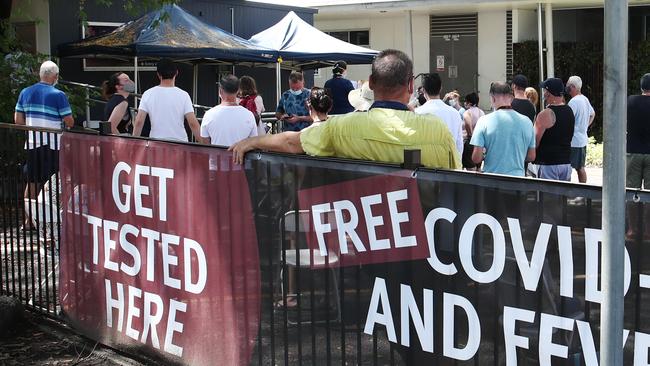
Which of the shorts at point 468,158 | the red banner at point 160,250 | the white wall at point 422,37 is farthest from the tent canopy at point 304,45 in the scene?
the red banner at point 160,250

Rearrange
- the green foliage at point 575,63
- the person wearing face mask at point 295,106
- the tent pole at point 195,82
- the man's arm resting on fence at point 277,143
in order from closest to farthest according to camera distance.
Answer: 1. the man's arm resting on fence at point 277,143
2. the person wearing face mask at point 295,106
3. the tent pole at point 195,82
4. the green foliage at point 575,63

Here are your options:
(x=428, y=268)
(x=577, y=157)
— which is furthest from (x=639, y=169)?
(x=428, y=268)

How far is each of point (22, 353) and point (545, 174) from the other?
5457 mm

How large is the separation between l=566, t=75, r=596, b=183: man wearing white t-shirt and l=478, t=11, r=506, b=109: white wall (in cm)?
1225

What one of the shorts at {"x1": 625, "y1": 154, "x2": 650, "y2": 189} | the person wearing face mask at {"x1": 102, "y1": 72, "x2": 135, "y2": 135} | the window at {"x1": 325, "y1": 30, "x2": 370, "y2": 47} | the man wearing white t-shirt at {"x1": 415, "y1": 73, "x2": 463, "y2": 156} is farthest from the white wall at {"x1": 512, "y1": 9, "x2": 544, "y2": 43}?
the man wearing white t-shirt at {"x1": 415, "y1": 73, "x2": 463, "y2": 156}

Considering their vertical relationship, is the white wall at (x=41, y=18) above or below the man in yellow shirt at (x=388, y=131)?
above

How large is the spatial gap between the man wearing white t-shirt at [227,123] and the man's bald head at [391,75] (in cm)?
410

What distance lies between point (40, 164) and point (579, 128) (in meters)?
7.50

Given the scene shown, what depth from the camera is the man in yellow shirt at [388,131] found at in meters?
4.16

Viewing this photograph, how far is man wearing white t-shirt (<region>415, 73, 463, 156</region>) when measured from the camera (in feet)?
26.9

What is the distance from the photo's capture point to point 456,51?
2486 centimetres

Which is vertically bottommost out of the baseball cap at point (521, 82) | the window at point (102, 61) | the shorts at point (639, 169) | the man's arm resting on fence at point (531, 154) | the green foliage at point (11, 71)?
the shorts at point (639, 169)

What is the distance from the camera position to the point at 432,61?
1001 inches

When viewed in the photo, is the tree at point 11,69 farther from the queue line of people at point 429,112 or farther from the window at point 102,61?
the window at point 102,61
